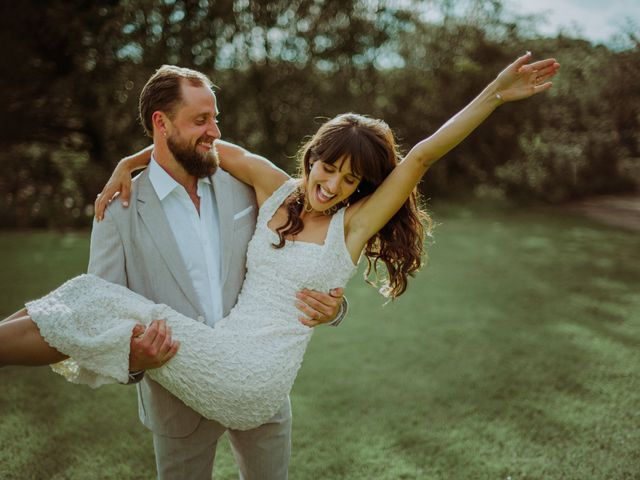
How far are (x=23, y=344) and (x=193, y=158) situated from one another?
33.7 inches

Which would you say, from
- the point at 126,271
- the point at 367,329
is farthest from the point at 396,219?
the point at 367,329

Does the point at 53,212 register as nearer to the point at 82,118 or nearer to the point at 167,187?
the point at 82,118

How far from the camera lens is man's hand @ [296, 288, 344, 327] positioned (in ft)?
7.41

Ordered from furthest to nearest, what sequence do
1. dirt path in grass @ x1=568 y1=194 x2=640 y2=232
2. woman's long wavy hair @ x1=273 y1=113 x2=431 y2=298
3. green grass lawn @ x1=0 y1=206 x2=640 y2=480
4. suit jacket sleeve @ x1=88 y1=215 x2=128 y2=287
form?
dirt path in grass @ x1=568 y1=194 x2=640 y2=232 → green grass lawn @ x1=0 y1=206 x2=640 y2=480 → woman's long wavy hair @ x1=273 y1=113 x2=431 y2=298 → suit jacket sleeve @ x1=88 y1=215 x2=128 y2=287

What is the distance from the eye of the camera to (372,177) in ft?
7.66

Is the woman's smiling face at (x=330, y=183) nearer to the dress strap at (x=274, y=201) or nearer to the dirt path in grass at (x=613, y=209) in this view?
the dress strap at (x=274, y=201)

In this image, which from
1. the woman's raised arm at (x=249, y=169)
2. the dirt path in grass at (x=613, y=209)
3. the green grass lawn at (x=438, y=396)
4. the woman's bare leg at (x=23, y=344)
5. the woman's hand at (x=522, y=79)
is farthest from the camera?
the dirt path in grass at (x=613, y=209)

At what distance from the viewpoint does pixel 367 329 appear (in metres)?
5.96

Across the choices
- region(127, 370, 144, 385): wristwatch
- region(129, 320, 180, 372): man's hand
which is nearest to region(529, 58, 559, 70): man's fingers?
region(129, 320, 180, 372): man's hand

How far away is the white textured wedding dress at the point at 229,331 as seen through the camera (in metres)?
1.89

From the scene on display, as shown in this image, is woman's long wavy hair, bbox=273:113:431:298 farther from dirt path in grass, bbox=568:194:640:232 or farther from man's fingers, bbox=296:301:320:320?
dirt path in grass, bbox=568:194:640:232

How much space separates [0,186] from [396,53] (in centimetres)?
897

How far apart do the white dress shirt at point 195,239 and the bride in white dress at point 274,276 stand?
97 millimetres

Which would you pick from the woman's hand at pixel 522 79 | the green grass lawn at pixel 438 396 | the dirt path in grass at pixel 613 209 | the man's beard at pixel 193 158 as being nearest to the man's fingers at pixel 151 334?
the man's beard at pixel 193 158
